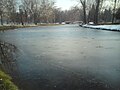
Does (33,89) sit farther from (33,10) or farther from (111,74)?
(33,10)

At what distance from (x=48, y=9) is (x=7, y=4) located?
3417 centimetres

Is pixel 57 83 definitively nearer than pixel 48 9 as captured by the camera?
Yes

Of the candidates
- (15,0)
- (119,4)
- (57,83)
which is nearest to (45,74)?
(57,83)

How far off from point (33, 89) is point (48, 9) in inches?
4040

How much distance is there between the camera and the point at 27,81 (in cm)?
803

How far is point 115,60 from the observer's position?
37.2 ft

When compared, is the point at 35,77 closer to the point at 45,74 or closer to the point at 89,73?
the point at 45,74

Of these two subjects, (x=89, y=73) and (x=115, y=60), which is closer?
(x=89, y=73)

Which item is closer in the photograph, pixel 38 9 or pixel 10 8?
pixel 10 8

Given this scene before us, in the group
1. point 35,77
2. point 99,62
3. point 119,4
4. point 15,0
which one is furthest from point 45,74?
point 15,0

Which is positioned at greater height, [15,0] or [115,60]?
[15,0]

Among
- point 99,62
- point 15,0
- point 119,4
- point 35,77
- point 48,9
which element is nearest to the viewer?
point 35,77

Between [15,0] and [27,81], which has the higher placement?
[15,0]

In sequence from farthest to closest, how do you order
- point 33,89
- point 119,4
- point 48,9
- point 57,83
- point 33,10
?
point 48,9 < point 33,10 < point 119,4 < point 57,83 < point 33,89
